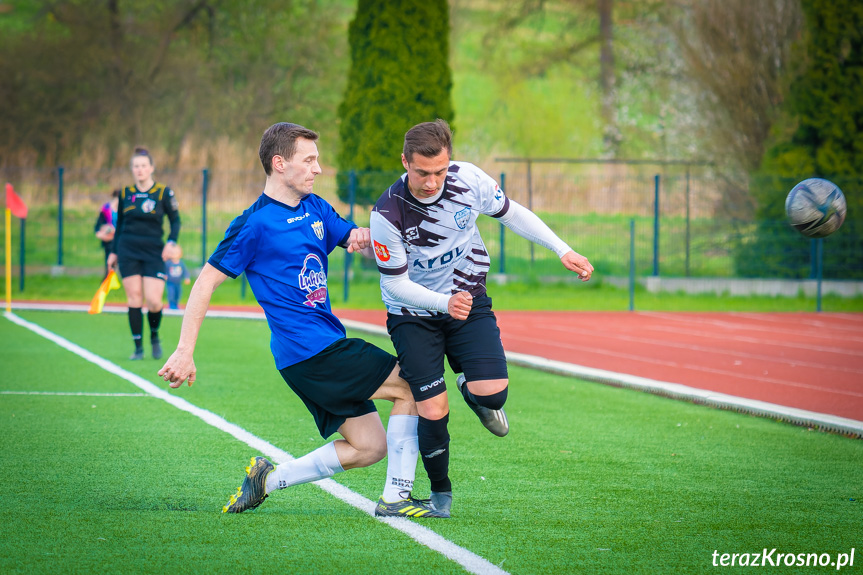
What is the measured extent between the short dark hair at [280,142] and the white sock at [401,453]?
1.45 m

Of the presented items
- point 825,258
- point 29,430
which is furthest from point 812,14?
point 29,430

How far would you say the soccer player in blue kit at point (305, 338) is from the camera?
186 inches

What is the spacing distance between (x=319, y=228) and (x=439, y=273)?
708mm

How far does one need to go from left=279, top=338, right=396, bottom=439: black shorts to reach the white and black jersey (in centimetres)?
38

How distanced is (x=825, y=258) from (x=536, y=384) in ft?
43.3

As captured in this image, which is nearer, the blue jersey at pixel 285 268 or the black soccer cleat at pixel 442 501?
the blue jersey at pixel 285 268

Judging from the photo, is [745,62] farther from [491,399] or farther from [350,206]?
[491,399]

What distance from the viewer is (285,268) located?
481 cm

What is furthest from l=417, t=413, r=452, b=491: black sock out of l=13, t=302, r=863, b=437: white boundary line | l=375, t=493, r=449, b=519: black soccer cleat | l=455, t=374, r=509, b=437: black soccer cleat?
l=13, t=302, r=863, b=437: white boundary line

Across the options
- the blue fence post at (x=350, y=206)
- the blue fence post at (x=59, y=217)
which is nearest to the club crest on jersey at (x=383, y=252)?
the blue fence post at (x=350, y=206)

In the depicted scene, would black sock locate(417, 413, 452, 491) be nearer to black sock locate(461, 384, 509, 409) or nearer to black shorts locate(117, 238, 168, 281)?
black sock locate(461, 384, 509, 409)

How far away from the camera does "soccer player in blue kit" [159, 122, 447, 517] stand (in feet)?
15.5

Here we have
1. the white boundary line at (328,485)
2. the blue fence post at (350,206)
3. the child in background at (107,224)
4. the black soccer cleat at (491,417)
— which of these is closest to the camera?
the white boundary line at (328,485)

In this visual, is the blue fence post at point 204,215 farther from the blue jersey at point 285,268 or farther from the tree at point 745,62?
the blue jersey at point 285,268
